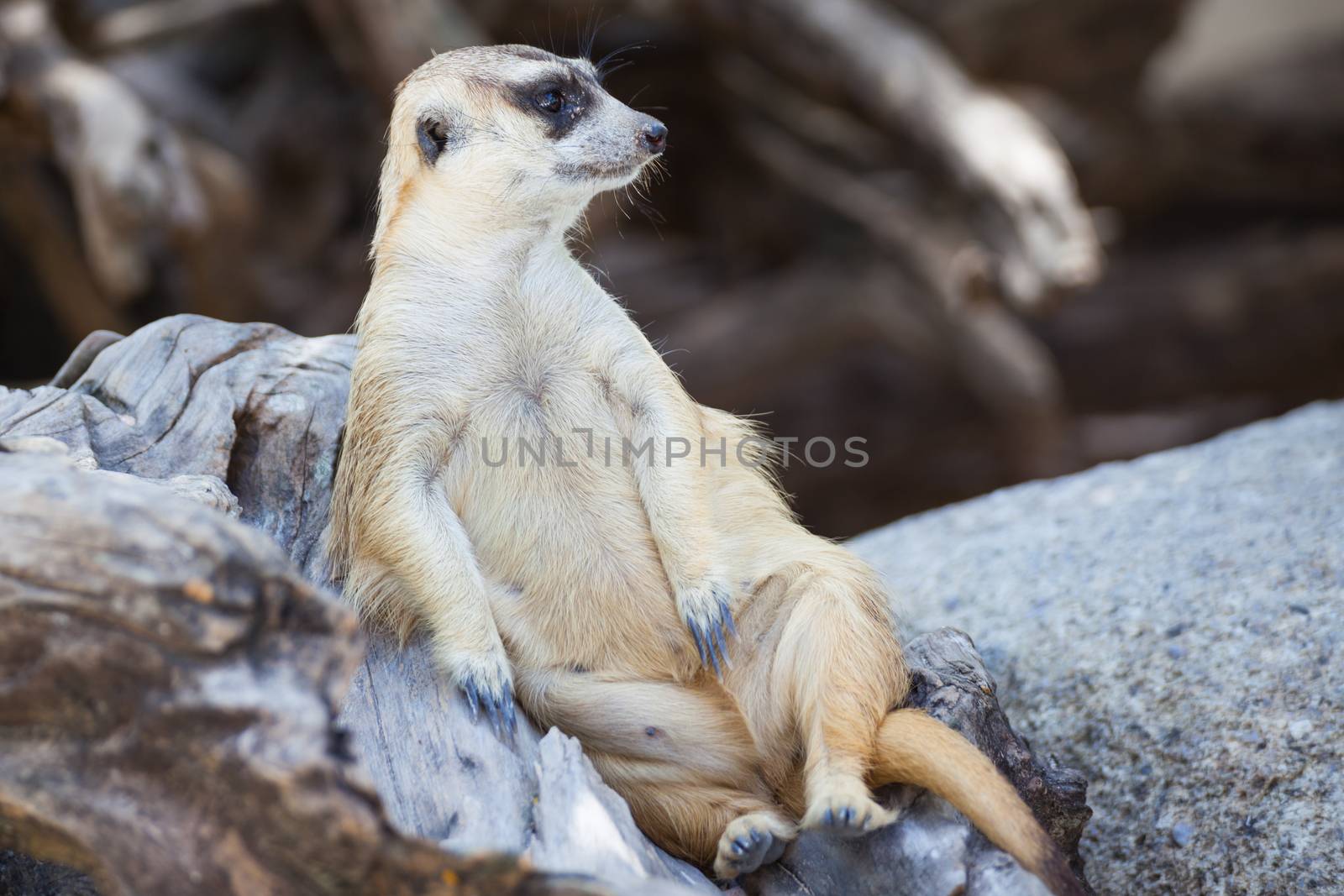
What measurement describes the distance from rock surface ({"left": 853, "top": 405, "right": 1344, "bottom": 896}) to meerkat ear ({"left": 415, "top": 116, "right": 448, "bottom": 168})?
1.96 m

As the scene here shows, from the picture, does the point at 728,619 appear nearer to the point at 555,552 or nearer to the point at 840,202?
the point at 555,552

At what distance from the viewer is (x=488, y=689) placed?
2.44 metres

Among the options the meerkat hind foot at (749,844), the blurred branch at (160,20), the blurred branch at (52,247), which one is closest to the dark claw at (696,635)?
the meerkat hind foot at (749,844)

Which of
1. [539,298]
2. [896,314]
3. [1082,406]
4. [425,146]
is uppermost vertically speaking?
[425,146]

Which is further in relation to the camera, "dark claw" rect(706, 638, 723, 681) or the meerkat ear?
the meerkat ear

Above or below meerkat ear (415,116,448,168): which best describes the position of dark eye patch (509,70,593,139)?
above

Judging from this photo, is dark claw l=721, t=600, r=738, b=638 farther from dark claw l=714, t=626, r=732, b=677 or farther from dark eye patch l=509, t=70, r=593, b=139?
dark eye patch l=509, t=70, r=593, b=139

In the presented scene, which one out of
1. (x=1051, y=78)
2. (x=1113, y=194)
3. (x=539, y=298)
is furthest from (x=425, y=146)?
(x=1113, y=194)

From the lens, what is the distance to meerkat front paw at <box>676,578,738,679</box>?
2.58m

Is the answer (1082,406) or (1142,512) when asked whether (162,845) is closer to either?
(1142,512)

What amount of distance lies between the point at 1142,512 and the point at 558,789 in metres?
2.40

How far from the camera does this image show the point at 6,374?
891 cm

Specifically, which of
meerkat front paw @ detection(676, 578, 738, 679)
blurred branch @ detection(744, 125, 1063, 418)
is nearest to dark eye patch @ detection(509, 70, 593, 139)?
meerkat front paw @ detection(676, 578, 738, 679)

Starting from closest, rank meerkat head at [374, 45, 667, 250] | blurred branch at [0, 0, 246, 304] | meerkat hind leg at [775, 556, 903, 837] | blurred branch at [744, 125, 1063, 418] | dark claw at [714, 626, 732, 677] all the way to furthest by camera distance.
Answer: meerkat hind leg at [775, 556, 903, 837] < dark claw at [714, 626, 732, 677] < meerkat head at [374, 45, 667, 250] < blurred branch at [0, 0, 246, 304] < blurred branch at [744, 125, 1063, 418]
